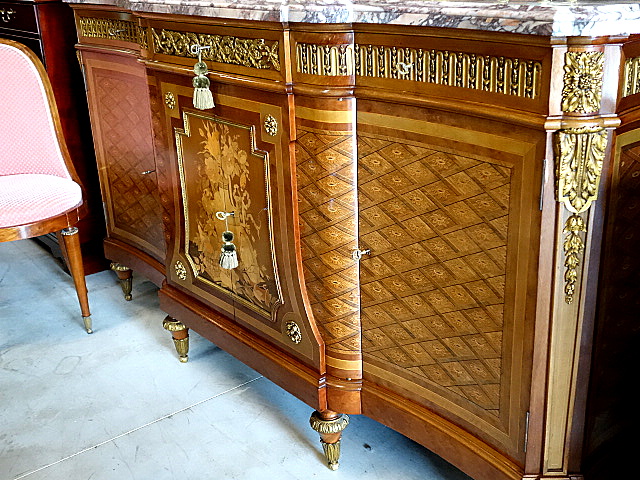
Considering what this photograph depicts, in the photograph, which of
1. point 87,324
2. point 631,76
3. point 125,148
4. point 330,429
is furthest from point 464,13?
point 87,324

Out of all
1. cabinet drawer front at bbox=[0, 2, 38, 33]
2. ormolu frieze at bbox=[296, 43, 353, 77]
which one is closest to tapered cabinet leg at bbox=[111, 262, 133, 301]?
cabinet drawer front at bbox=[0, 2, 38, 33]

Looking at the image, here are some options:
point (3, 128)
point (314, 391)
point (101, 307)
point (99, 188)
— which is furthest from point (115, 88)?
point (314, 391)

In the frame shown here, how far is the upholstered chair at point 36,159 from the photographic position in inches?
78.2

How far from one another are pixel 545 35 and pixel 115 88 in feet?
4.64

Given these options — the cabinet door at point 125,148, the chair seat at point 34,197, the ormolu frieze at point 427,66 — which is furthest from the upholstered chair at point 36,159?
the ormolu frieze at point 427,66

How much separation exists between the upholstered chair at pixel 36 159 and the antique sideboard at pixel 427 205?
1.67 ft

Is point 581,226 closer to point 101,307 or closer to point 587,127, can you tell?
point 587,127

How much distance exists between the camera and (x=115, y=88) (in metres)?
2.02

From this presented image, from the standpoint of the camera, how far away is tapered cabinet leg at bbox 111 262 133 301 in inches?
89.3

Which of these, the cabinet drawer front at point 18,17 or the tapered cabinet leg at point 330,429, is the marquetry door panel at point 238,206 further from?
the cabinet drawer front at point 18,17

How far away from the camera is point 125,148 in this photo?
6.77 feet

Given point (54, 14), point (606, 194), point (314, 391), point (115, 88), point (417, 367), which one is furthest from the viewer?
point (54, 14)

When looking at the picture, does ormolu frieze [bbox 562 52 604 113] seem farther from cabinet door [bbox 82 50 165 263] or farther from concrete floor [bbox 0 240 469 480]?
cabinet door [bbox 82 50 165 263]

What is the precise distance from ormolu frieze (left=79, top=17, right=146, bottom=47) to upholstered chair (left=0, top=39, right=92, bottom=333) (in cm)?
18
